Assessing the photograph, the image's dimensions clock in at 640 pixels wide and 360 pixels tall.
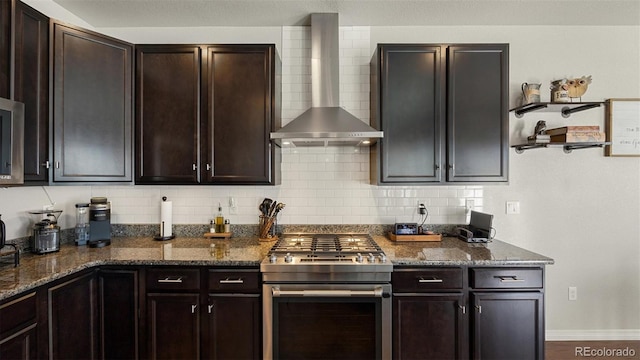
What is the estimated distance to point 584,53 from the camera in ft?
9.32

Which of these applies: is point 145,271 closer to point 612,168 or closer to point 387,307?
point 387,307

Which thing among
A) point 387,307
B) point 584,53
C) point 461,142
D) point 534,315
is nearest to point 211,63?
point 461,142

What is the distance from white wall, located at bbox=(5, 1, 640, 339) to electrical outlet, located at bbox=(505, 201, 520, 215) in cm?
4

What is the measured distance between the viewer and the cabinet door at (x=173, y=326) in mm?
2033

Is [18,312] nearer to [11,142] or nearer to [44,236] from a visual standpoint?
[44,236]

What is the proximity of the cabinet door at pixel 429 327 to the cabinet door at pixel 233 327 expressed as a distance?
0.92 metres

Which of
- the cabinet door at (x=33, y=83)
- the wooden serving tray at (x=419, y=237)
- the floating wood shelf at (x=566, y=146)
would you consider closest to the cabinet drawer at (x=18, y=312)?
the cabinet door at (x=33, y=83)

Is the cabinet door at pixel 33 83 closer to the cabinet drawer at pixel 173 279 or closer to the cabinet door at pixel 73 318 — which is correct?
the cabinet door at pixel 73 318

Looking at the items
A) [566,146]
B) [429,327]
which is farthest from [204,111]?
[566,146]

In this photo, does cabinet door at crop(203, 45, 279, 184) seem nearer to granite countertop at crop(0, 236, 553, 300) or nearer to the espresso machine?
granite countertop at crop(0, 236, 553, 300)

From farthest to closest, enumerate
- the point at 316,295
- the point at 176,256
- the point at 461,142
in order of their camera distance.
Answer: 1. the point at 461,142
2. the point at 176,256
3. the point at 316,295

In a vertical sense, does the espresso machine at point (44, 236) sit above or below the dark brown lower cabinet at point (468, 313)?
above

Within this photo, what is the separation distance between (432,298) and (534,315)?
67cm

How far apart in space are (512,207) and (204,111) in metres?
2.84
